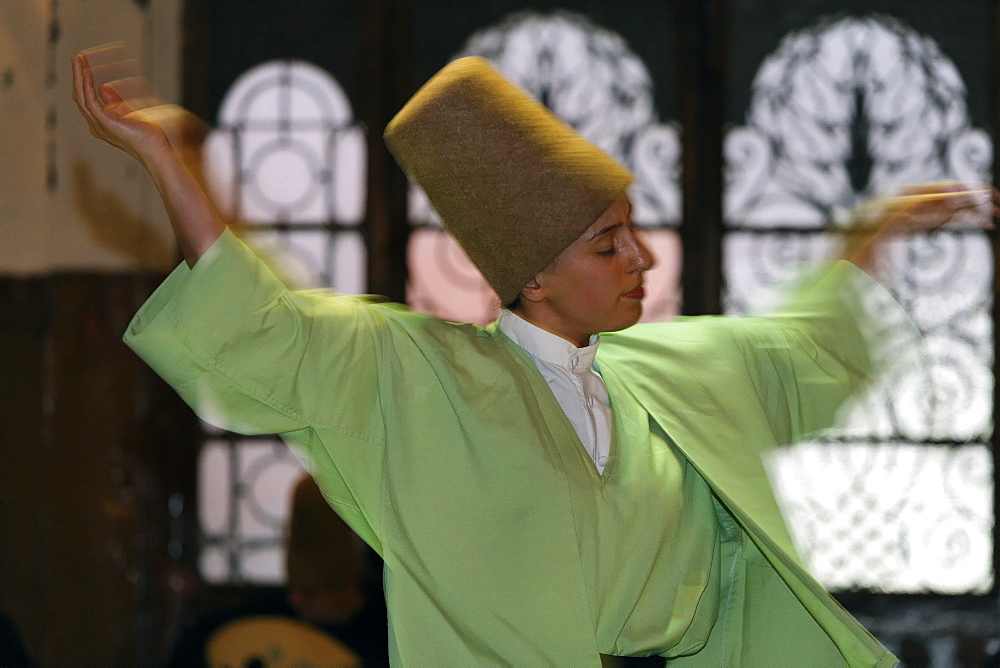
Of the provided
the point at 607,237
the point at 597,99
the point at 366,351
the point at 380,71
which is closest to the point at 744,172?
the point at 597,99

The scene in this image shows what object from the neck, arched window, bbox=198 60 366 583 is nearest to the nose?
the neck

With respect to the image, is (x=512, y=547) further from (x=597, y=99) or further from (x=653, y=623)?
(x=597, y=99)

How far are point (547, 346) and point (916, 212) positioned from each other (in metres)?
0.62

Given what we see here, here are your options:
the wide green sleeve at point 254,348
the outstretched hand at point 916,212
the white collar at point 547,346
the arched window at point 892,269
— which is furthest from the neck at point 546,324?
the arched window at point 892,269

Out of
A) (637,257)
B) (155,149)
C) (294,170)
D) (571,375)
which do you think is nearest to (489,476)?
(571,375)

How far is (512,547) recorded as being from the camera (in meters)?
1.33

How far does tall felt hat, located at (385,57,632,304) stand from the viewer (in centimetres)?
139

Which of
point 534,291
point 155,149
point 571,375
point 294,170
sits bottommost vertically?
point 571,375

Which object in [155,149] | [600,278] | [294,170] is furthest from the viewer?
[294,170]

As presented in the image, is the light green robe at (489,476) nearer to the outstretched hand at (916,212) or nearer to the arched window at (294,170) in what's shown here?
the outstretched hand at (916,212)

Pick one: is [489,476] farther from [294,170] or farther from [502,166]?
[294,170]

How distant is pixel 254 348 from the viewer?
3.97 feet

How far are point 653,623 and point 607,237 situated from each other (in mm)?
518

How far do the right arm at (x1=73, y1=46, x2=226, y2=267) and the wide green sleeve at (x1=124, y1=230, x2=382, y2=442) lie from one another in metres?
0.02
